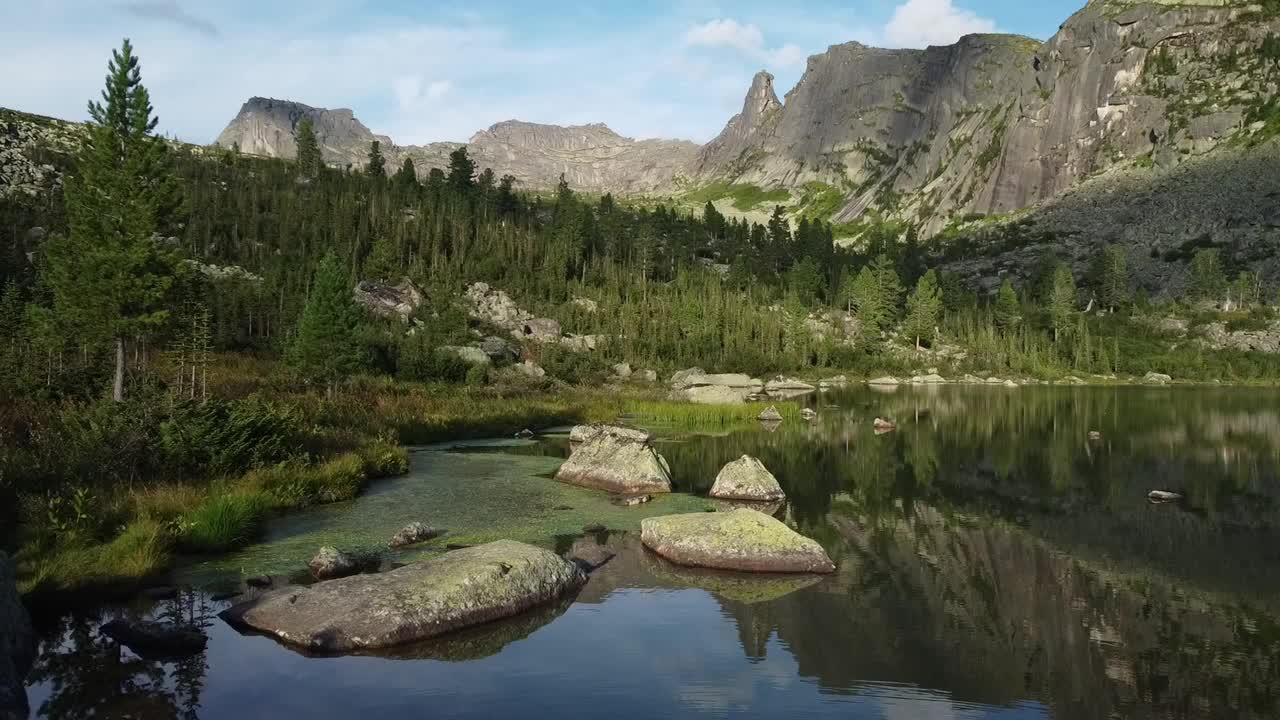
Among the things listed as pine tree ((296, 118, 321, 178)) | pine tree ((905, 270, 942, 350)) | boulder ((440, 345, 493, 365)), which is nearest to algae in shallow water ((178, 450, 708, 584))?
Answer: boulder ((440, 345, 493, 365))

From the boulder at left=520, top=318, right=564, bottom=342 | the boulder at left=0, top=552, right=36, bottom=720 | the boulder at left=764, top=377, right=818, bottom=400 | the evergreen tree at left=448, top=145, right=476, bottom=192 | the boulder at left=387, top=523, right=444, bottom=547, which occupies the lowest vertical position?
the boulder at left=764, top=377, right=818, bottom=400

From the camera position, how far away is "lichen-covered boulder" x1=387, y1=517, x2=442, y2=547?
65.2 ft

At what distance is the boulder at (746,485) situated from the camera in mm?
27891

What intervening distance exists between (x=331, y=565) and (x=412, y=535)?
318cm

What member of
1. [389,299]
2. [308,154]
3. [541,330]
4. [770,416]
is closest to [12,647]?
[770,416]

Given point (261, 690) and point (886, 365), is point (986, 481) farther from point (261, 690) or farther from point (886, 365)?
point (886, 365)

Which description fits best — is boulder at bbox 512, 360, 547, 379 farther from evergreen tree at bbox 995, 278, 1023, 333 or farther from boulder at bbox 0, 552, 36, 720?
evergreen tree at bbox 995, 278, 1023, 333

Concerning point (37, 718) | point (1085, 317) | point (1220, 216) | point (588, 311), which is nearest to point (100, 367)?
point (37, 718)

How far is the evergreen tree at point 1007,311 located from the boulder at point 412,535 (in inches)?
5851

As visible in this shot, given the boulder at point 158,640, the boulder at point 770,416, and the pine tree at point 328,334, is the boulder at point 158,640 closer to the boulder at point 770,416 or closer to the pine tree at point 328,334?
the pine tree at point 328,334

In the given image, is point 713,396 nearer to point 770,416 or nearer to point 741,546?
point 770,416

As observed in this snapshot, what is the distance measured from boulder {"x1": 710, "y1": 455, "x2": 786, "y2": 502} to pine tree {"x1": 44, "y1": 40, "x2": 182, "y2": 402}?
29.0 metres

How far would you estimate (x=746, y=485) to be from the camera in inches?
1104

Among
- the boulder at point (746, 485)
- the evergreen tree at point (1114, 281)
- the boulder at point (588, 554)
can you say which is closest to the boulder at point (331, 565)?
the boulder at point (588, 554)
